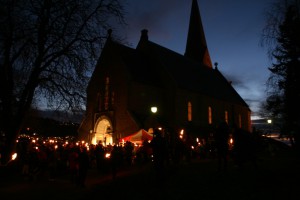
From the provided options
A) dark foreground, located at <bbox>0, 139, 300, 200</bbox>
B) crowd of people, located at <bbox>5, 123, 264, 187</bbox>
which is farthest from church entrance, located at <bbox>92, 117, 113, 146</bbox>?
dark foreground, located at <bbox>0, 139, 300, 200</bbox>

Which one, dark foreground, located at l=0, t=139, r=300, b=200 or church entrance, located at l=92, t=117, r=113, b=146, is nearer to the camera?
dark foreground, located at l=0, t=139, r=300, b=200

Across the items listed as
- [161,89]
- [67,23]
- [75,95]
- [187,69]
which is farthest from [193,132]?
[67,23]

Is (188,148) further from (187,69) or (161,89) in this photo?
(187,69)

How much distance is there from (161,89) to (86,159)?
22302 millimetres

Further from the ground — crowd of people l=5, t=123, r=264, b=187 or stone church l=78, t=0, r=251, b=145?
stone church l=78, t=0, r=251, b=145

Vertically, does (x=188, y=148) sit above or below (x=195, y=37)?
below

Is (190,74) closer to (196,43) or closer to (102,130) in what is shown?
(196,43)

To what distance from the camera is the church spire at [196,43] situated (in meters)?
53.1

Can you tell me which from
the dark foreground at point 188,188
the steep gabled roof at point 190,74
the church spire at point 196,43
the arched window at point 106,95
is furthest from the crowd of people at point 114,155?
the church spire at point 196,43

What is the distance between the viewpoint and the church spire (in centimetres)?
5312

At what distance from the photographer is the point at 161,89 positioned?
118ft

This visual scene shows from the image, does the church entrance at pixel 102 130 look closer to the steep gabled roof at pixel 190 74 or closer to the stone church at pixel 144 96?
the stone church at pixel 144 96

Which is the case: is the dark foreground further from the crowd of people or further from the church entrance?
the church entrance

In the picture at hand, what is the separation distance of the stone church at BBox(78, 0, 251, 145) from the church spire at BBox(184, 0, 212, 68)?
9682 mm
